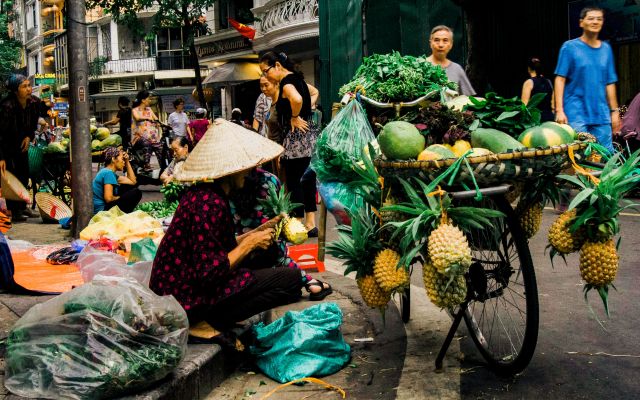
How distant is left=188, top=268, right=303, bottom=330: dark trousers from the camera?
3.67 meters

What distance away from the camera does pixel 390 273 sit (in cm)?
328

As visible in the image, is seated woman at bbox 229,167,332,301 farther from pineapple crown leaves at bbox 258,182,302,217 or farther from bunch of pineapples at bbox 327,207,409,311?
bunch of pineapples at bbox 327,207,409,311

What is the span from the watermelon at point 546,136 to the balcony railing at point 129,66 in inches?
1695

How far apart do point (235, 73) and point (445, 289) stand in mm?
15935

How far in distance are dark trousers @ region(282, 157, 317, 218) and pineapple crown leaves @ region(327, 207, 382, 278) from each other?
394 centimetres

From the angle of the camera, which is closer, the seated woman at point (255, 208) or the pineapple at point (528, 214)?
the pineapple at point (528, 214)

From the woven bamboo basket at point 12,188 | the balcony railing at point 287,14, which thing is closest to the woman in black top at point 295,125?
the woven bamboo basket at point 12,188

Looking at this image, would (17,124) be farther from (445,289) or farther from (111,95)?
(111,95)

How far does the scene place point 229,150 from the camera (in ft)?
12.3

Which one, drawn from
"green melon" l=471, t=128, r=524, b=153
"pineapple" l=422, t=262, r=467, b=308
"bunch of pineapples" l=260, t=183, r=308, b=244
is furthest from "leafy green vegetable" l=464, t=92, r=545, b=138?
"bunch of pineapples" l=260, t=183, r=308, b=244

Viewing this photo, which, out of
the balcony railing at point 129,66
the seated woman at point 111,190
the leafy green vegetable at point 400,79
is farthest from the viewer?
the balcony railing at point 129,66

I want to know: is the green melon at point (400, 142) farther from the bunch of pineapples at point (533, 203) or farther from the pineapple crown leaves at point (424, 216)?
the bunch of pineapples at point (533, 203)

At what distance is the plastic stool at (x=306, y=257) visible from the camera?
595 cm

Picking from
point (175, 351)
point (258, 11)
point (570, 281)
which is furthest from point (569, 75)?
point (258, 11)
